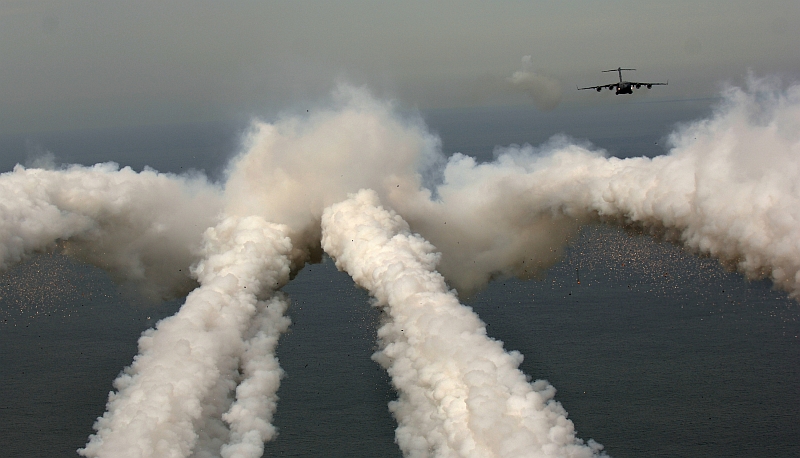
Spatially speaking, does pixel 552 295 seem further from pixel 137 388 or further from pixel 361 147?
pixel 137 388

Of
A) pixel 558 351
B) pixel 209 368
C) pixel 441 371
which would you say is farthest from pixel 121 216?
pixel 441 371

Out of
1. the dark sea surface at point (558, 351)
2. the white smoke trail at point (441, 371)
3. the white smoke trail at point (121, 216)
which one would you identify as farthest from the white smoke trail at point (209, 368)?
the white smoke trail at point (121, 216)

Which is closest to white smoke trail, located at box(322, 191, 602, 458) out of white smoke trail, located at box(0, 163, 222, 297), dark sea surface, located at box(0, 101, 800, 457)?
dark sea surface, located at box(0, 101, 800, 457)

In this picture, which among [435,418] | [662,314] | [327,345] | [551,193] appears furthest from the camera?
[551,193]

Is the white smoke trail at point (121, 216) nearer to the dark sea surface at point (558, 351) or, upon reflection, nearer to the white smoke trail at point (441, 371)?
the dark sea surface at point (558, 351)

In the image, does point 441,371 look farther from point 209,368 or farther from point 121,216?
point 121,216

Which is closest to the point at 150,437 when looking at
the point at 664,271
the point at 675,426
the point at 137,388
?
the point at 137,388
